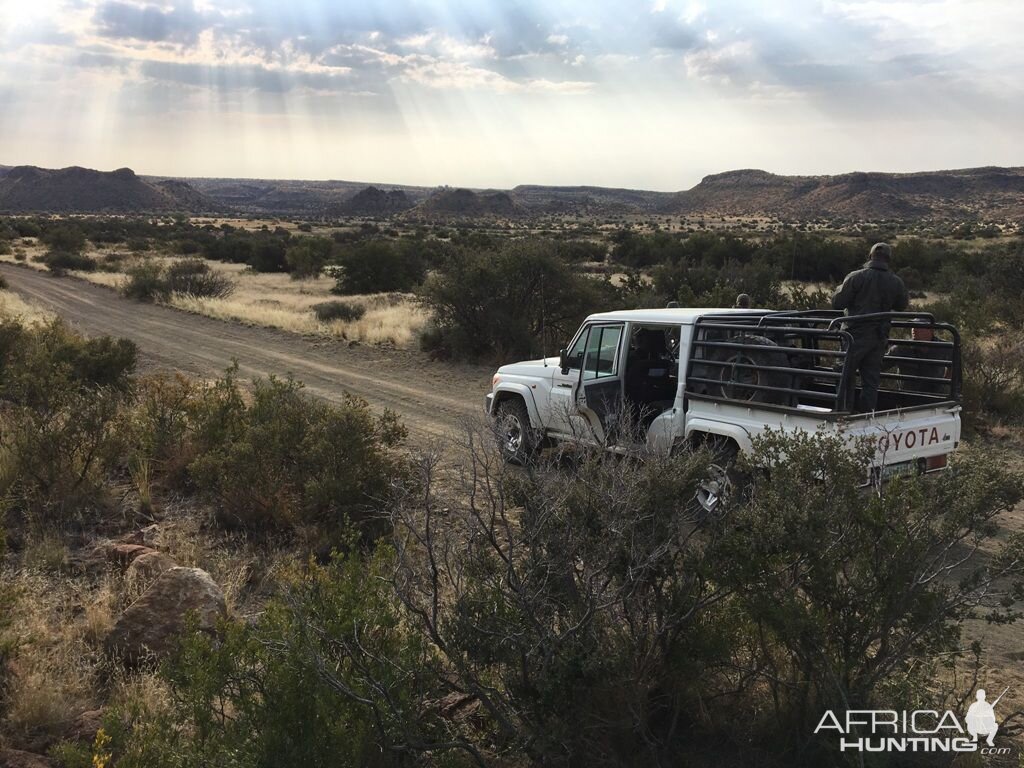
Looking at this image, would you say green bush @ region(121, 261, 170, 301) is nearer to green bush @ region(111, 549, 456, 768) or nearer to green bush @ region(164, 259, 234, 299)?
green bush @ region(164, 259, 234, 299)

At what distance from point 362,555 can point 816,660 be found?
3974 mm

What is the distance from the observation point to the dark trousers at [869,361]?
6.83 meters

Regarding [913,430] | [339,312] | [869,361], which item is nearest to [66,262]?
[339,312]

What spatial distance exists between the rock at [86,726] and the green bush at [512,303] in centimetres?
1295

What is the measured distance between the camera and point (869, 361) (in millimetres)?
6961

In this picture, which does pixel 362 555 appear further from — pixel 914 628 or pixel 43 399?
pixel 43 399

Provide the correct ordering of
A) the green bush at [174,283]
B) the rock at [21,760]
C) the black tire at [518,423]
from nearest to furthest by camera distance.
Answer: the rock at [21,760] < the black tire at [518,423] < the green bush at [174,283]

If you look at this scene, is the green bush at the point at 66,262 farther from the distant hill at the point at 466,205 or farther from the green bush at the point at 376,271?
the distant hill at the point at 466,205

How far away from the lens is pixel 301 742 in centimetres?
329

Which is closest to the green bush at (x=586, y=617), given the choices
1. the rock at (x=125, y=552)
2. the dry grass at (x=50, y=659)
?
the dry grass at (x=50, y=659)

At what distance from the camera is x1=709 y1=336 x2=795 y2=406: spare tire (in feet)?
22.7

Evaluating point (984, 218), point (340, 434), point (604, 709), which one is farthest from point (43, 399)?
point (984, 218)

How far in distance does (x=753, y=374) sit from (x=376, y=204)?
521 feet

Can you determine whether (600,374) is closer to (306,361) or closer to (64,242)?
(306,361)
